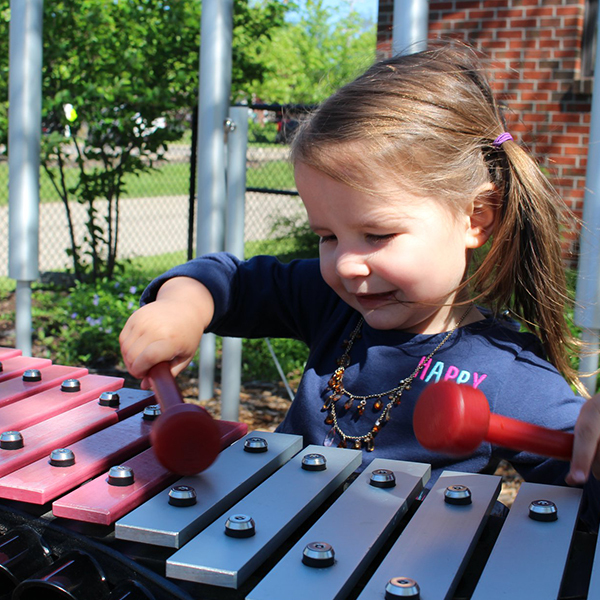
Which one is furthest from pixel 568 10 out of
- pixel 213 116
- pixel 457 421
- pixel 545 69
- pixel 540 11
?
pixel 457 421

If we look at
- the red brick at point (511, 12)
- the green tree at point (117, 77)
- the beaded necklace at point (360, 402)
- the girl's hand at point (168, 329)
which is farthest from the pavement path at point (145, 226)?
the beaded necklace at point (360, 402)

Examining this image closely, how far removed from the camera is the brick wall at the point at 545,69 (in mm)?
6250

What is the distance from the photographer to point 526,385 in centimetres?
169

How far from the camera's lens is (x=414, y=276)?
65.0 inches

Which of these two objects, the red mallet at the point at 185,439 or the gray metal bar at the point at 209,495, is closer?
the gray metal bar at the point at 209,495

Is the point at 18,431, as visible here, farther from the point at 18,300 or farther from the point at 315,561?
the point at 18,300

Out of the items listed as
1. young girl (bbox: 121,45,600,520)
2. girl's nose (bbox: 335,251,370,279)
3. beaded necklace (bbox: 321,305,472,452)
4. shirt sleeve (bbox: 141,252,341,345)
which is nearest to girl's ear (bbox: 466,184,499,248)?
young girl (bbox: 121,45,600,520)

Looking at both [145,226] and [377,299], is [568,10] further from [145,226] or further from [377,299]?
[145,226]

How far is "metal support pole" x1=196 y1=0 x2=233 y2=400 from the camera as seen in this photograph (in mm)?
3588

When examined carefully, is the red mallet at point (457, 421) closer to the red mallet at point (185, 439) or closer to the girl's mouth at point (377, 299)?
the red mallet at point (185, 439)

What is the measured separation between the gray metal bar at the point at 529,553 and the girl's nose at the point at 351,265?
0.53m

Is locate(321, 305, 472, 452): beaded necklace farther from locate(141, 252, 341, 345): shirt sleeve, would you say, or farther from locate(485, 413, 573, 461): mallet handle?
locate(485, 413, 573, 461): mallet handle

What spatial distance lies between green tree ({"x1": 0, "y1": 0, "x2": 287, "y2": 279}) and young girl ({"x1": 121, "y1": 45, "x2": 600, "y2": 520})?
3.89 meters

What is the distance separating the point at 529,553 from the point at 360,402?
780 millimetres
